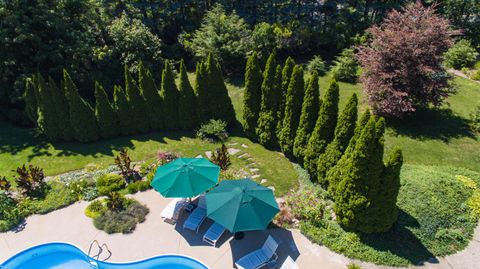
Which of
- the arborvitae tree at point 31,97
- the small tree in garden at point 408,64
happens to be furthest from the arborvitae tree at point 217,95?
the arborvitae tree at point 31,97

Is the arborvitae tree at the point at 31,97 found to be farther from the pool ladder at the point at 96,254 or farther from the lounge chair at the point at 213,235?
the lounge chair at the point at 213,235

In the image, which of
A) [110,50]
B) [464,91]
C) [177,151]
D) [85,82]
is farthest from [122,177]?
[464,91]

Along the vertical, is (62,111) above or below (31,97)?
below

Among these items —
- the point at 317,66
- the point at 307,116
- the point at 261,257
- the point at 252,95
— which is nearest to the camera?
the point at 261,257

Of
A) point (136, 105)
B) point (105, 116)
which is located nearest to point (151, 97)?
point (136, 105)

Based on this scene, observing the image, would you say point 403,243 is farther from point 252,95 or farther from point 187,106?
point 187,106

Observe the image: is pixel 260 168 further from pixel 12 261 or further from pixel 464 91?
pixel 464 91
